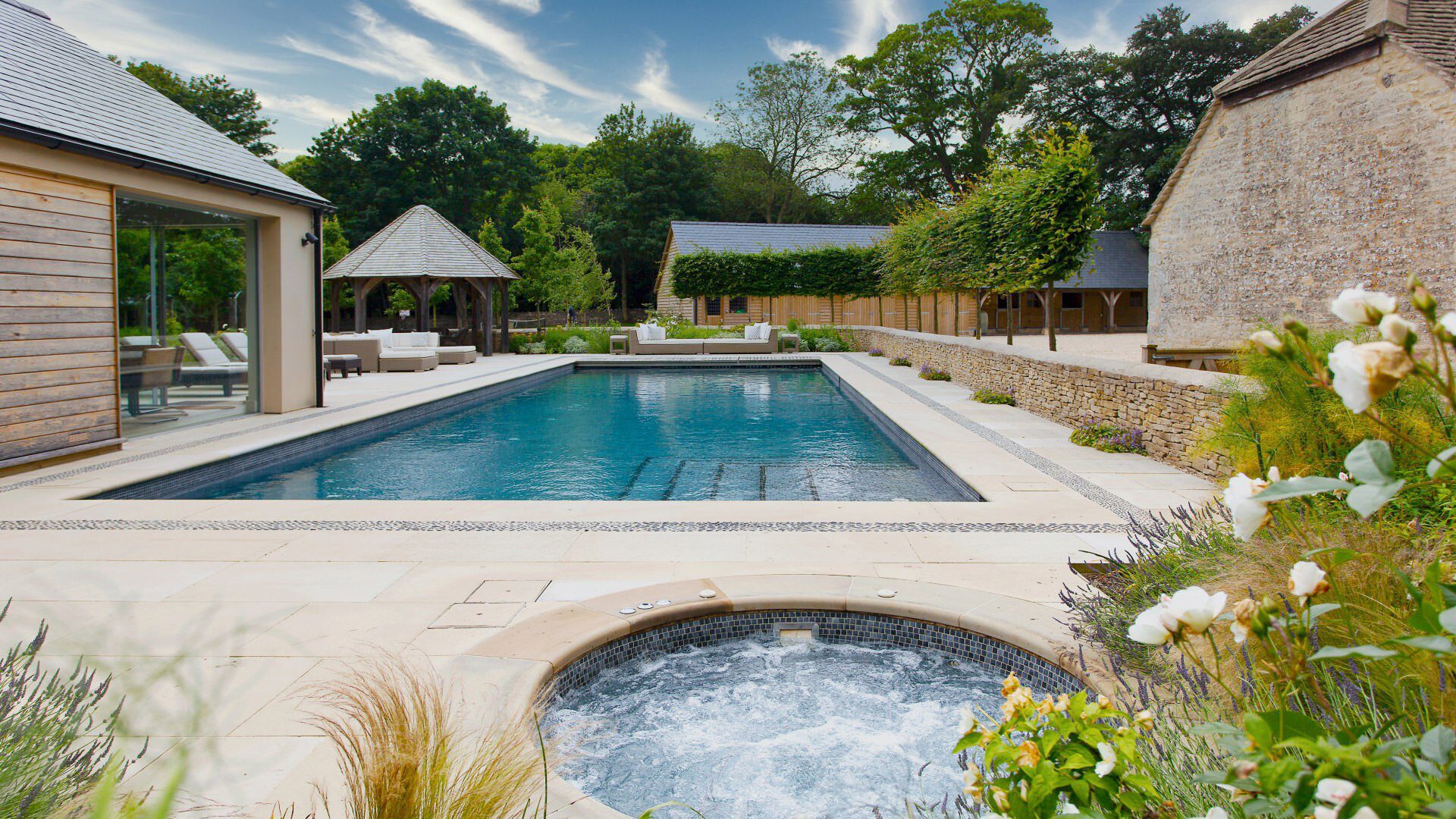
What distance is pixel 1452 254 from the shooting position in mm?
13227

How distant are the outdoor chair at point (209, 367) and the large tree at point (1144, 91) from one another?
3474 centimetres

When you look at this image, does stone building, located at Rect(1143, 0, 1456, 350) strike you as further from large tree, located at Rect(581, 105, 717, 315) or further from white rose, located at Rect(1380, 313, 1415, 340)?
large tree, located at Rect(581, 105, 717, 315)

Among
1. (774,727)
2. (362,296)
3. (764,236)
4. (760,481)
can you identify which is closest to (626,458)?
(760,481)

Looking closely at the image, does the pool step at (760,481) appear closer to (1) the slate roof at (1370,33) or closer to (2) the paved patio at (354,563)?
(2) the paved patio at (354,563)

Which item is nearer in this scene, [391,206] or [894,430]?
[894,430]

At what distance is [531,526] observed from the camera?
5.39 m

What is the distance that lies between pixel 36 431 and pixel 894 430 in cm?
779

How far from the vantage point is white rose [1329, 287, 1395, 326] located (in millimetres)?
1053

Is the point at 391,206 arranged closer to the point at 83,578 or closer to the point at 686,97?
the point at 686,97

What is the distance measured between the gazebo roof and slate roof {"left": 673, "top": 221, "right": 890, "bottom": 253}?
34.9ft

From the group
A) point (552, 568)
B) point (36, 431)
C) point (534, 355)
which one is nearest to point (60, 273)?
point (36, 431)

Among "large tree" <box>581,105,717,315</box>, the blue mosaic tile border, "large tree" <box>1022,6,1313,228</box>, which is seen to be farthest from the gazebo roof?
"large tree" <box>1022,6,1313,228</box>

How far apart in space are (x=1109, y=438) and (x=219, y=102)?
37.3 meters

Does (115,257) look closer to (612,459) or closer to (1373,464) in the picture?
(612,459)
